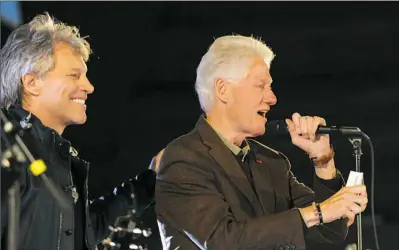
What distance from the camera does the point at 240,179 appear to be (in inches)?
93.0

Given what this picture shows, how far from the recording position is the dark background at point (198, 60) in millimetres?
4191

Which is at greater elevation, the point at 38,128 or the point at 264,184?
the point at 38,128

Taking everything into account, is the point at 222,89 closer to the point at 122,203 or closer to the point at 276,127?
the point at 276,127

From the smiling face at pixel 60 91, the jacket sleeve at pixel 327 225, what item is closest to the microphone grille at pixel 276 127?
the jacket sleeve at pixel 327 225

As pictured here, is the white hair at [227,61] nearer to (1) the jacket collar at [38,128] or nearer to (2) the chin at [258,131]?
(2) the chin at [258,131]

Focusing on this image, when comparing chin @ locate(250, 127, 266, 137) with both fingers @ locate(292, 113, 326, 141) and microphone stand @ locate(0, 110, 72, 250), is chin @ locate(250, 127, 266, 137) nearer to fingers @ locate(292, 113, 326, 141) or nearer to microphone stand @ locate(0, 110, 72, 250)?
fingers @ locate(292, 113, 326, 141)

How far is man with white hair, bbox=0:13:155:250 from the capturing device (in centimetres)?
210

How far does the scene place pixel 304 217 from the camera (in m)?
2.17

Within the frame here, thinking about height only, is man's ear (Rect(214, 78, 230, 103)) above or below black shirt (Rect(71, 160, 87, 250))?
above

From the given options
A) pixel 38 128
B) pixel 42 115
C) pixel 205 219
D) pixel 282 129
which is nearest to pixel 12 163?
pixel 38 128

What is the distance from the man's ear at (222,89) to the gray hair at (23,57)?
1.89 ft

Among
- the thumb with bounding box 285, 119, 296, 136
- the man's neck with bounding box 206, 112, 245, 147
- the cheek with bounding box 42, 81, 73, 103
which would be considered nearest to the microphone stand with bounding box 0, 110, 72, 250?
the cheek with bounding box 42, 81, 73, 103

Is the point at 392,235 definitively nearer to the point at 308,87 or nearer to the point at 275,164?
the point at 308,87

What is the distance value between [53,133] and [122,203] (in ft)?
1.44
